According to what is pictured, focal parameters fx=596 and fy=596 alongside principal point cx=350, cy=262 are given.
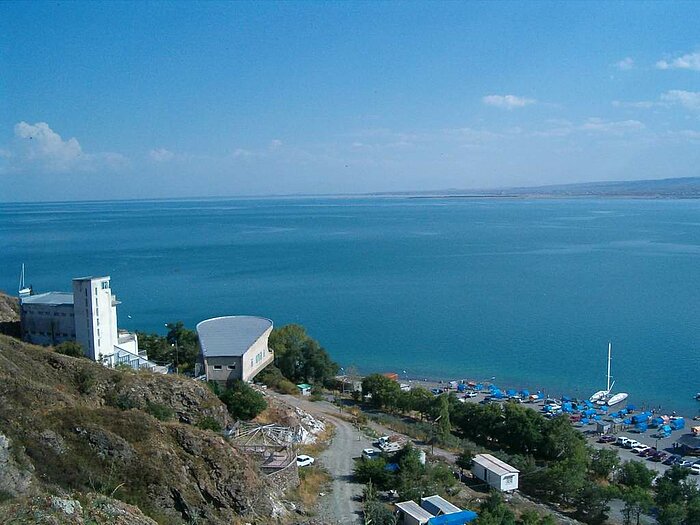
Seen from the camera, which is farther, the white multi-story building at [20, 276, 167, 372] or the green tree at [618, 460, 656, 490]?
the white multi-story building at [20, 276, 167, 372]

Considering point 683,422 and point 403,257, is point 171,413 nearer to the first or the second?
point 683,422

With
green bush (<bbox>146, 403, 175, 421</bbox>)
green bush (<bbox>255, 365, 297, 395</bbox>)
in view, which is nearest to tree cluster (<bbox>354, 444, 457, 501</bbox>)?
green bush (<bbox>146, 403, 175, 421</bbox>)

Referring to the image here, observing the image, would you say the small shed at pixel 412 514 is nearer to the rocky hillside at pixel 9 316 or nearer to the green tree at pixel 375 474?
the green tree at pixel 375 474

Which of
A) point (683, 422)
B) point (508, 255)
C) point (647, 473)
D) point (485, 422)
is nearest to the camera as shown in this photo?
point (647, 473)

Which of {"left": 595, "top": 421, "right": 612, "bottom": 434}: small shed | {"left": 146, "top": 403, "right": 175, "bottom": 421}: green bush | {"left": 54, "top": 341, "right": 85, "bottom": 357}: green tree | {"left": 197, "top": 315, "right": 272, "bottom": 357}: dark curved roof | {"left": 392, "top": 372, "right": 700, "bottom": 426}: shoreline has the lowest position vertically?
{"left": 392, "top": 372, "right": 700, "bottom": 426}: shoreline

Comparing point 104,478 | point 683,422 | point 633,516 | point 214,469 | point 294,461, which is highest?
point 104,478

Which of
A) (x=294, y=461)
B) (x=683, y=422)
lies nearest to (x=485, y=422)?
(x=294, y=461)

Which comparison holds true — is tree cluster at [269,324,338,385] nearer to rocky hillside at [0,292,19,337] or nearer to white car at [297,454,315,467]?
rocky hillside at [0,292,19,337]
